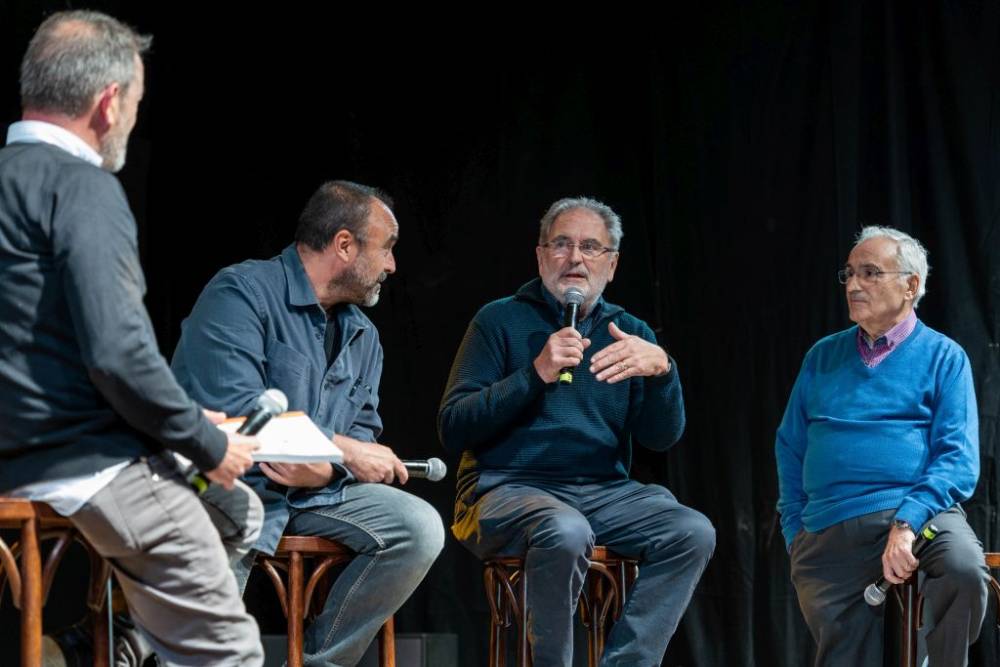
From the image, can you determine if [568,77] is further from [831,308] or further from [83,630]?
[83,630]

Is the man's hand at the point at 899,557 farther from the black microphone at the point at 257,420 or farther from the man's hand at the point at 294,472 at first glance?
the black microphone at the point at 257,420

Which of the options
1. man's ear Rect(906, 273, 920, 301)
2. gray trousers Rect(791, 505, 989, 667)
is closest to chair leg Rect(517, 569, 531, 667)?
gray trousers Rect(791, 505, 989, 667)

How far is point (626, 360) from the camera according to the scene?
3.38 metres

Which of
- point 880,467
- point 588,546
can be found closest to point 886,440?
point 880,467

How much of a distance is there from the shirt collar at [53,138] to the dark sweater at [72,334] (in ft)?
0.07

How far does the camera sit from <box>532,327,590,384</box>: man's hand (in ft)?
10.8

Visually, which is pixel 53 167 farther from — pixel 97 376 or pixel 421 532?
pixel 421 532

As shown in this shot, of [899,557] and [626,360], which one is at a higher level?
[626,360]

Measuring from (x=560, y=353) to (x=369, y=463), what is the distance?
0.55 m

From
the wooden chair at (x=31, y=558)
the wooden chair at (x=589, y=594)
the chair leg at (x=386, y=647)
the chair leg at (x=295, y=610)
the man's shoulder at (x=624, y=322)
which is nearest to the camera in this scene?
the wooden chair at (x=31, y=558)

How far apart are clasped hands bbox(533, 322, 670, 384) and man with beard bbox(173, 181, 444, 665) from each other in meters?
0.46

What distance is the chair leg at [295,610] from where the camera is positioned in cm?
304

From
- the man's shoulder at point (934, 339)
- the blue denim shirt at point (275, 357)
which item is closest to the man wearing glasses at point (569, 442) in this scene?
the blue denim shirt at point (275, 357)

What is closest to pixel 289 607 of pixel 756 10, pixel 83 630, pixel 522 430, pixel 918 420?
pixel 83 630
